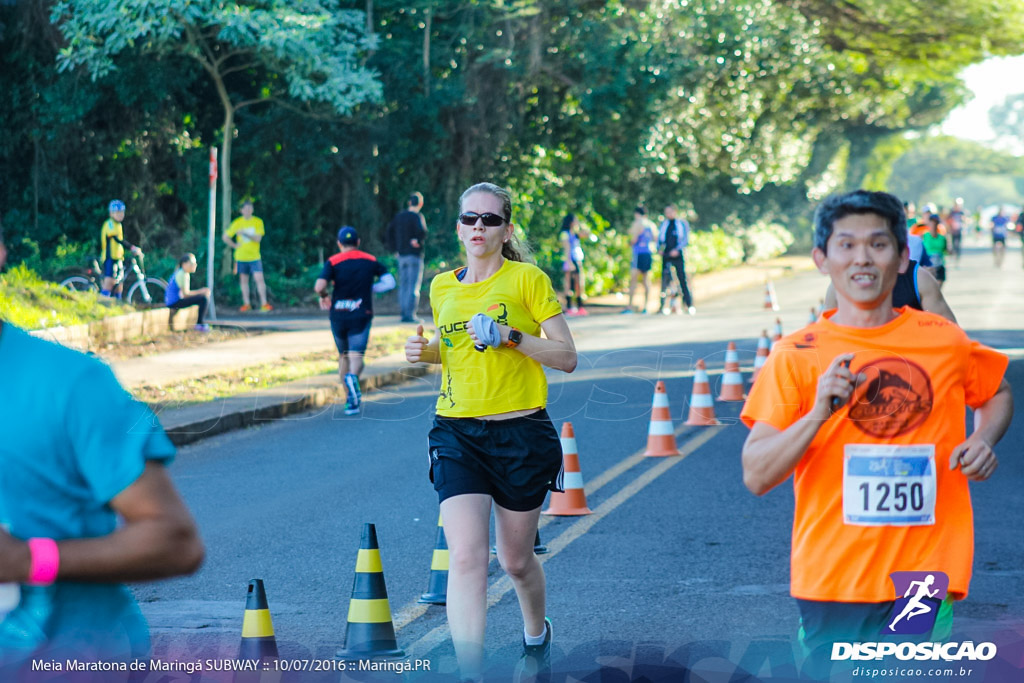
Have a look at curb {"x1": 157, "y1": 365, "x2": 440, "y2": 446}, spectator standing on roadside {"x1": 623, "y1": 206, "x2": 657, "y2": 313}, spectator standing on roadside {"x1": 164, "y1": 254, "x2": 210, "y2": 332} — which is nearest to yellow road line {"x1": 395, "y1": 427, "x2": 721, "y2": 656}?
curb {"x1": 157, "y1": 365, "x2": 440, "y2": 446}

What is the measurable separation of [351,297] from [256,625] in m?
7.75

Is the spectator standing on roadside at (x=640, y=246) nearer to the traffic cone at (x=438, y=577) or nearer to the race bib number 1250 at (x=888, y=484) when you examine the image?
the traffic cone at (x=438, y=577)

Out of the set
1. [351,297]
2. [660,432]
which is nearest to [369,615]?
[660,432]

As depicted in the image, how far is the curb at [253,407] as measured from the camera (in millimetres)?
11648

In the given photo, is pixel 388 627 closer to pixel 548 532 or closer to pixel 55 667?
pixel 548 532

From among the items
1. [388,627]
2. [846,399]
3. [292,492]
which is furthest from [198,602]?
[846,399]

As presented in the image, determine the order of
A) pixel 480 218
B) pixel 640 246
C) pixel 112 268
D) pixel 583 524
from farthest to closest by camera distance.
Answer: pixel 640 246 < pixel 112 268 < pixel 583 524 < pixel 480 218

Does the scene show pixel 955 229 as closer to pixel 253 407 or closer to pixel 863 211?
pixel 253 407

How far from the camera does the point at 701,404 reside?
12102 mm

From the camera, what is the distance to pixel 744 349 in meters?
18.0

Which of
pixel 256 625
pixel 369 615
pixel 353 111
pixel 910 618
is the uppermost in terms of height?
pixel 353 111

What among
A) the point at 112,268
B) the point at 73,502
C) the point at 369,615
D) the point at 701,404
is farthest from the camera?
the point at 112,268

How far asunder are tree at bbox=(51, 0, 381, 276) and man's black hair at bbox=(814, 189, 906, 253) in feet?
64.0

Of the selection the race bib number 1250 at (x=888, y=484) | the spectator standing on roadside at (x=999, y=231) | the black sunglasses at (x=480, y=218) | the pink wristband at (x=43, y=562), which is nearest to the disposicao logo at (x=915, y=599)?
the race bib number 1250 at (x=888, y=484)
